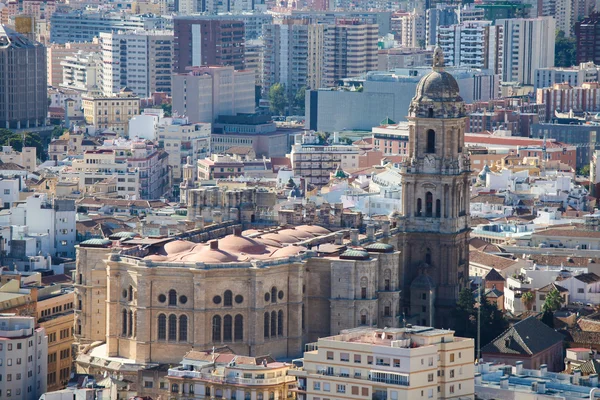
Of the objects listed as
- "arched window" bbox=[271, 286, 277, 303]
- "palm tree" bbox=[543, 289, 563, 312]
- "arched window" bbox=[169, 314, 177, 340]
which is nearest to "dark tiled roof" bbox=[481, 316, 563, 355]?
"palm tree" bbox=[543, 289, 563, 312]

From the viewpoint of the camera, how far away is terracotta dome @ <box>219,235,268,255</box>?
140 metres

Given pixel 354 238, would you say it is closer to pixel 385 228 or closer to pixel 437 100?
pixel 385 228

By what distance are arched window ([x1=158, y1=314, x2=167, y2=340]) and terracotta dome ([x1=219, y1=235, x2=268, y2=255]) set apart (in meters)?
5.65

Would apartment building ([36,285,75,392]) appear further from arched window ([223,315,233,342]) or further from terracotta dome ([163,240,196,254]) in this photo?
arched window ([223,315,233,342])

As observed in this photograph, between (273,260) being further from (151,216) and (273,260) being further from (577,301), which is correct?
(151,216)

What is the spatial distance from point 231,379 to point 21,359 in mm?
14544

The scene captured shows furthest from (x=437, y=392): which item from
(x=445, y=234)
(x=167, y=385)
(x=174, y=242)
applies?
(x=445, y=234)

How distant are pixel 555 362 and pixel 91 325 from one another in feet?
82.7

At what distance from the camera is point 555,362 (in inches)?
5571

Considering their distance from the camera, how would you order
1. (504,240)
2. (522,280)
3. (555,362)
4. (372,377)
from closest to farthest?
(372,377)
(555,362)
(522,280)
(504,240)

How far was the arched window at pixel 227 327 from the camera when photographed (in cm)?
13588

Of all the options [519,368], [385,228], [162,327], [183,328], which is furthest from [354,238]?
[519,368]

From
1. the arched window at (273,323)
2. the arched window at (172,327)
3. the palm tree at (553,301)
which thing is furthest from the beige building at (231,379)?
the palm tree at (553,301)

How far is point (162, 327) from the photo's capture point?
136 meters
